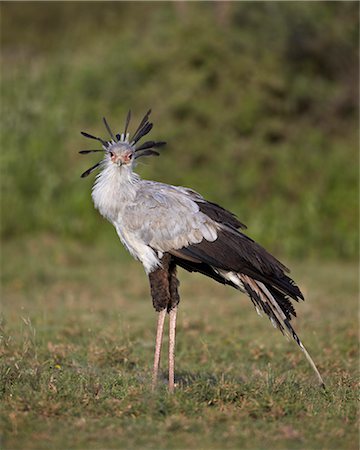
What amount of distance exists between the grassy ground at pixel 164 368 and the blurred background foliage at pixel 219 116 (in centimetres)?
200

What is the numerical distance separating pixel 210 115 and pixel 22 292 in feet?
19.5

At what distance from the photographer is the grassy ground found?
169 inches

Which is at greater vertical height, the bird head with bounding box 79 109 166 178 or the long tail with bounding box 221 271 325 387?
the bird head with bounding box 79 109 166 178

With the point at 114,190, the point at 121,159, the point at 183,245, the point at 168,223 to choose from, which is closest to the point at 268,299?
the point at 183,245

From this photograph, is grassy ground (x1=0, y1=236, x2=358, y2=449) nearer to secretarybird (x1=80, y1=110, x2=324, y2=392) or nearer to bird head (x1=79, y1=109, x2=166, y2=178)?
secretarybird (x1=80, y1=110, x2=324, y2=392)

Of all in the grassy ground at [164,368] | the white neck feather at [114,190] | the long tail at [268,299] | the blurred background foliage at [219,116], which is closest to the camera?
the grassy ground at [164,368]

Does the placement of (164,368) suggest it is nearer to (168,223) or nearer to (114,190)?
(168,223)

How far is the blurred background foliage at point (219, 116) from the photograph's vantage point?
13523mm

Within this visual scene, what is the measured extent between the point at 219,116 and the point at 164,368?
9.29 m

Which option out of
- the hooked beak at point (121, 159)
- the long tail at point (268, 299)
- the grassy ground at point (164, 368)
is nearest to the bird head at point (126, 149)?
the hooked beak at point (121, 159)

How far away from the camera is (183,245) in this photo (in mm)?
5266

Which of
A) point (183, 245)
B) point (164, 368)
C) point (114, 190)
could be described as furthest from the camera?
point (164, 368)

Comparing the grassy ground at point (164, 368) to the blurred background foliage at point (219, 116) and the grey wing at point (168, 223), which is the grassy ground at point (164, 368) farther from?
the blurred background foliage at point (219, 116)

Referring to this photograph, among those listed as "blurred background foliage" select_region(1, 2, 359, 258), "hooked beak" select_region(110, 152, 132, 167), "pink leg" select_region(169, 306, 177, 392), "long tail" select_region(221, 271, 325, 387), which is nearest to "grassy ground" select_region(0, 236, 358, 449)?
"pink leg" select_region(169, 306, 177, 392)
